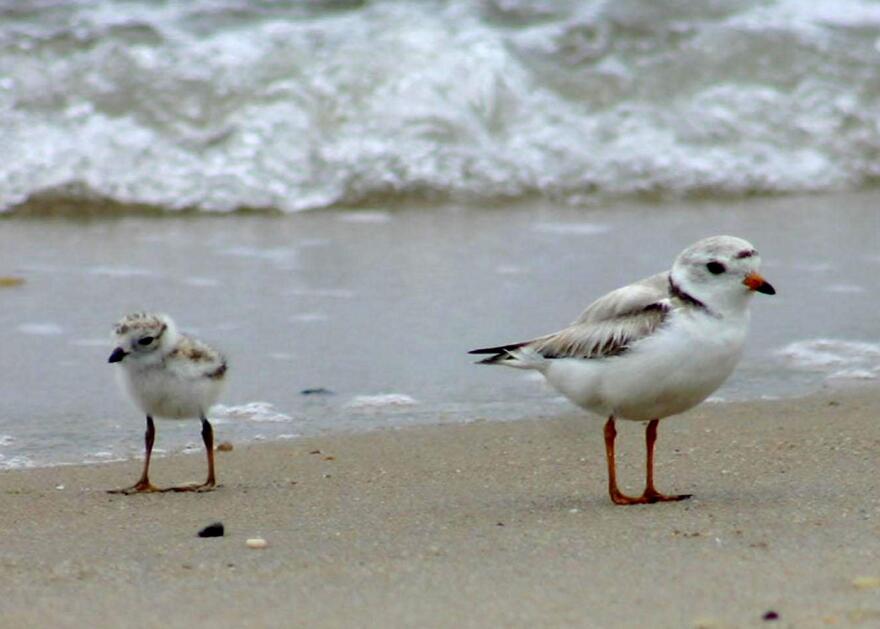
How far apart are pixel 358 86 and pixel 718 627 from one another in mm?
8531

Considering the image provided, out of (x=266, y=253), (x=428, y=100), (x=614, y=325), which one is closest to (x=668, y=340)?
(x=614, y=325)

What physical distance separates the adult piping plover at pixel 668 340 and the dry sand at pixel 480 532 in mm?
334

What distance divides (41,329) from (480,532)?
3602 millimetres

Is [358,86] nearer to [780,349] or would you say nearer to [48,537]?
[780,349]

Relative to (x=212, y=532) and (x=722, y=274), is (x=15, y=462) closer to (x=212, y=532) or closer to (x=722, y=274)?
(x=212, y=532)

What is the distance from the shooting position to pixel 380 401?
6.74 meters

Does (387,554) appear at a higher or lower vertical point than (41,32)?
lower

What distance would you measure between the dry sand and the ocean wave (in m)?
4.65

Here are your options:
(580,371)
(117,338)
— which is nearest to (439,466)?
(580,371)

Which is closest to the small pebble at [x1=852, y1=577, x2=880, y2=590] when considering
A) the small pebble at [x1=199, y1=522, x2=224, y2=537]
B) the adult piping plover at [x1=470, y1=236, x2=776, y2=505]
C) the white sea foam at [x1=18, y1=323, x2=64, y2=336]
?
the adult piping plover at [x1=470, y1=236, x2=776, y2=505]

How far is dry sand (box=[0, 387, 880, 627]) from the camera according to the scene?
13.0 feet

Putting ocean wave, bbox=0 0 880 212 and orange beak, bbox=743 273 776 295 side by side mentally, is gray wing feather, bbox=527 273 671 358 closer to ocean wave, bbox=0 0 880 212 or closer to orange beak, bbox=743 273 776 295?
orange beak, bbox=743 273 776 295

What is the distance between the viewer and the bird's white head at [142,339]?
19.2 feet

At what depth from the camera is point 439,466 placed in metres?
5.81
